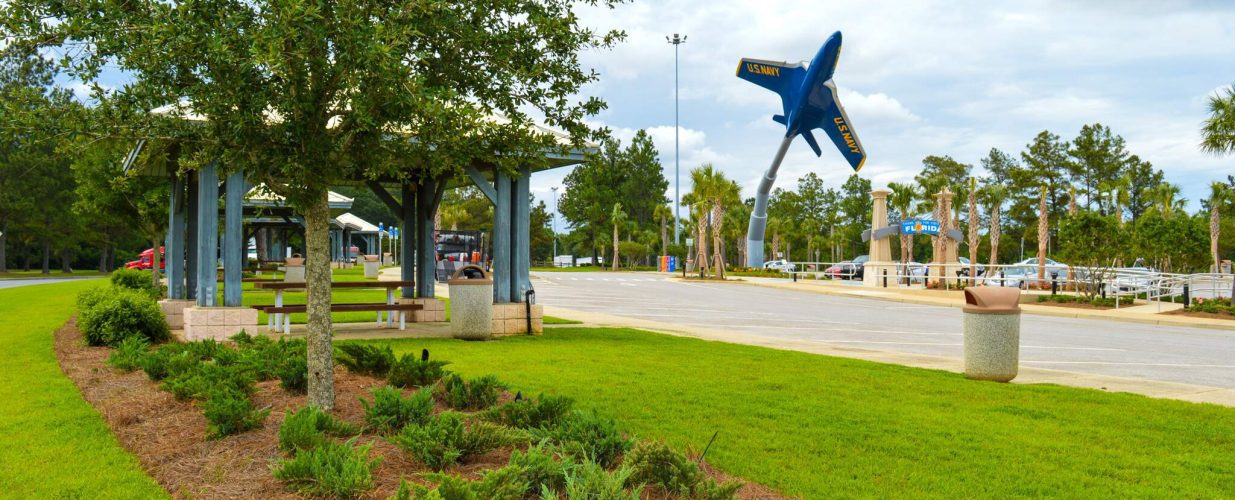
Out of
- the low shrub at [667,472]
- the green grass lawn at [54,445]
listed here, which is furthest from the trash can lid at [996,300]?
the green grass lawn at [54,445]

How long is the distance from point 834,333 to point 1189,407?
8.50 metres

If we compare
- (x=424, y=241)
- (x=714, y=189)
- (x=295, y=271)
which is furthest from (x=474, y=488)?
(x=714, y=189)

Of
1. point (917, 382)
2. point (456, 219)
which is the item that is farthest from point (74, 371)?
point (456, 219)

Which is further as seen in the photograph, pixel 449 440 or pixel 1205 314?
pixel 1205 314

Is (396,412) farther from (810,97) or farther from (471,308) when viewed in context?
(810,97)

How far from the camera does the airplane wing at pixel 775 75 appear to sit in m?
52.1

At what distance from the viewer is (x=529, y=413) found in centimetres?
616

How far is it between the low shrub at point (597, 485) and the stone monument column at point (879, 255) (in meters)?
35.5

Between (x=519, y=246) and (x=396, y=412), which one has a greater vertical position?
(x=519, y=246)

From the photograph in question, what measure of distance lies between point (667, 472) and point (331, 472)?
6.00ft

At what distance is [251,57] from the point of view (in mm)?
5363

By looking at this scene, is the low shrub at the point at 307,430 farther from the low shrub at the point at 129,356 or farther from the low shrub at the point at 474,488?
the low shrub at the point at 129,356

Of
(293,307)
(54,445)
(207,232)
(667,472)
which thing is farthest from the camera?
(293,307)

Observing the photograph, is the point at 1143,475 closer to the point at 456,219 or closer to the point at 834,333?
the point at 834,333
